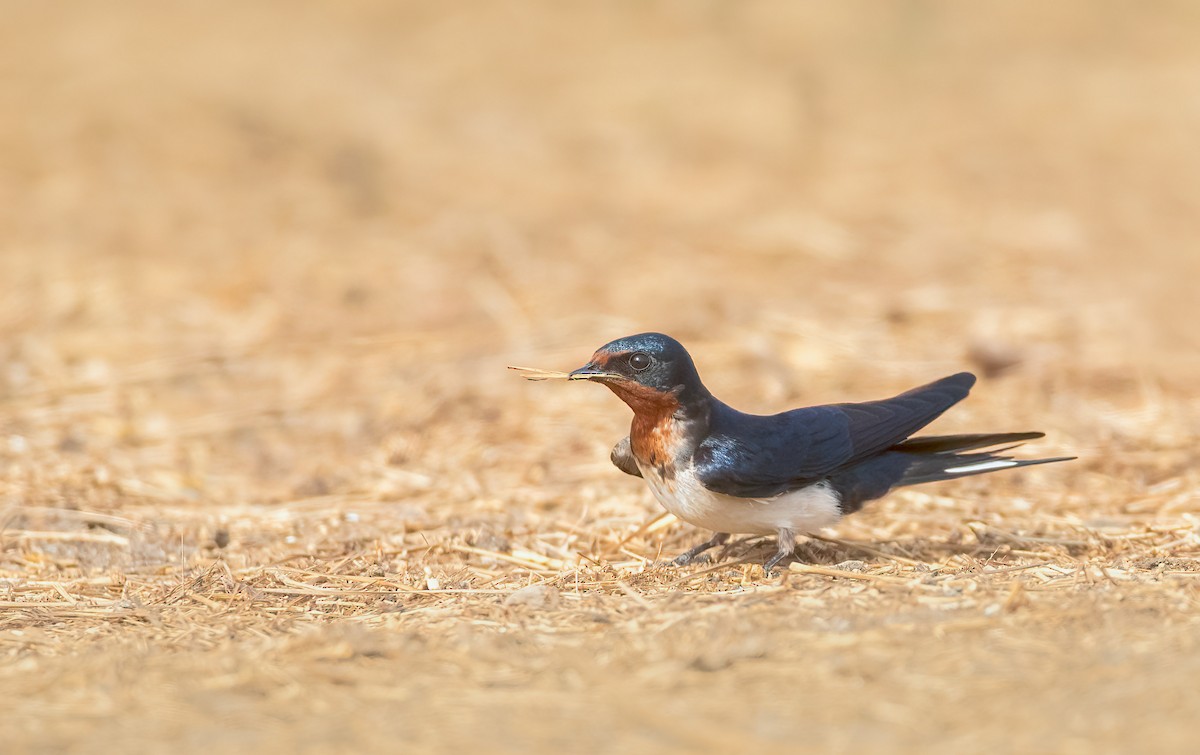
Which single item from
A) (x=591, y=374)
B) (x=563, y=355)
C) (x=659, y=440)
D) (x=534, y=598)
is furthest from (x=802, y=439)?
(x=563, y=355)

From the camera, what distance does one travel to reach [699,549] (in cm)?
530

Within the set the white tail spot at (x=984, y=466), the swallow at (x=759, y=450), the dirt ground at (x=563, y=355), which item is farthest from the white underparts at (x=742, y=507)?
the white tail spot at (x=984, y=466)

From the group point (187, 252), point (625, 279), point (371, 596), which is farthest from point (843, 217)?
point (371, 596)

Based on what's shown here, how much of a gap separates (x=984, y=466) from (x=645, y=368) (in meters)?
1.44

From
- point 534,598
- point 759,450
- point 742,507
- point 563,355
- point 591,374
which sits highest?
point 563,355

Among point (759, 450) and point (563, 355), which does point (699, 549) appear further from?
point (563, 355)

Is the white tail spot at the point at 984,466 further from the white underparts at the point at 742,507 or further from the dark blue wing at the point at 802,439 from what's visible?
the white underparts at the point at 742,507

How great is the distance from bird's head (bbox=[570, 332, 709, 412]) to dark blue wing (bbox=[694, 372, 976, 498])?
0.22 metres

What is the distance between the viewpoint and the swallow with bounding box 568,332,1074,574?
4.80 meters

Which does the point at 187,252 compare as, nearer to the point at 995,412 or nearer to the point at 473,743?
the point at 995,412

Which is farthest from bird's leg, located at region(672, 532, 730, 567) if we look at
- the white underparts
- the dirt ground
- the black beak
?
the black beak

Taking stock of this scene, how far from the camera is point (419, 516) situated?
6094mm

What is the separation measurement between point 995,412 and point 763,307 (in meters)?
2.27

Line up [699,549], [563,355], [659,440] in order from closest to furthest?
[659,440], [699,549], [563,355]
